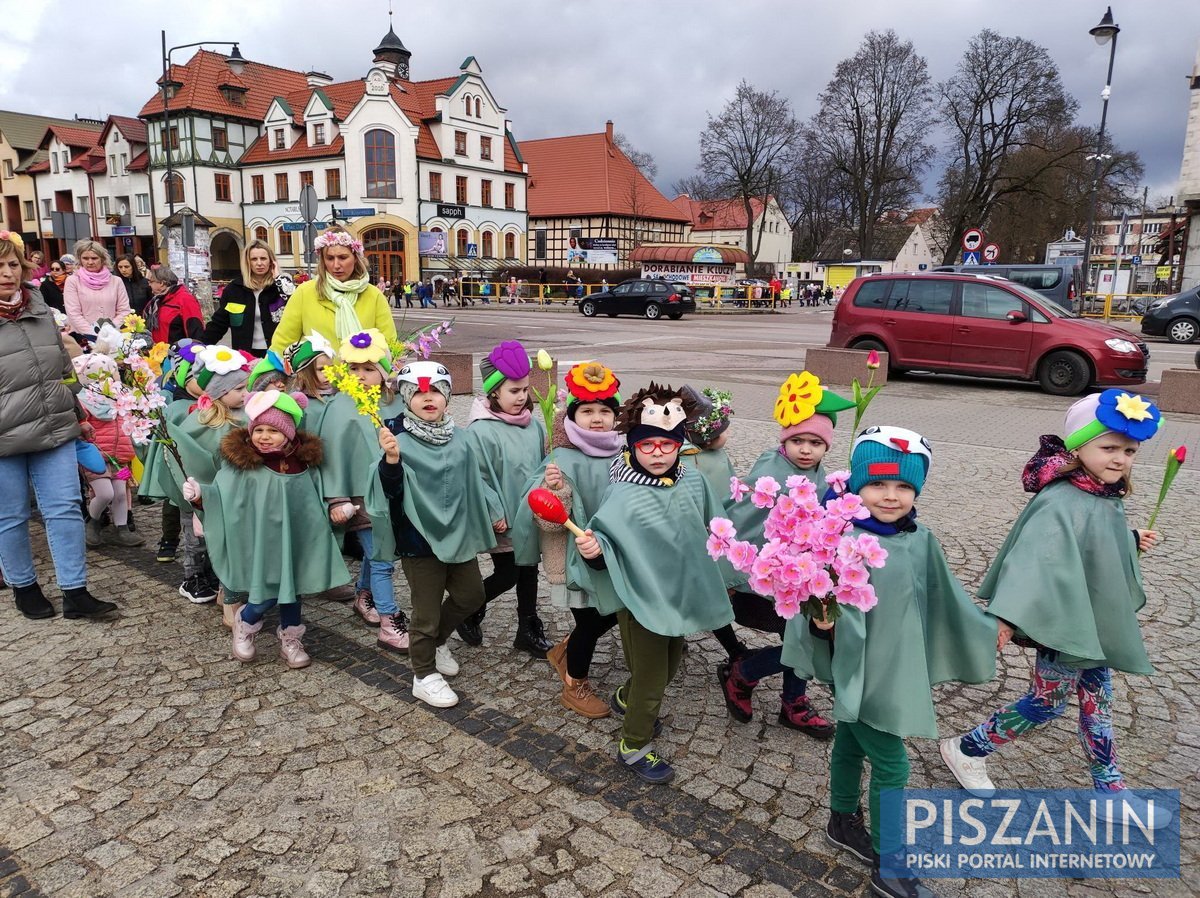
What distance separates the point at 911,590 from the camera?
2.53 m

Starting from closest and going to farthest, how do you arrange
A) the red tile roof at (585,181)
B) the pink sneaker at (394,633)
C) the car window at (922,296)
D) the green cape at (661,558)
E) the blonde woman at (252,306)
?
the green cape at (661,558), the pink sneaker at (394,633), the blonde woman at (252,306), the car window at (922,296), the red tile roof at (585,181)

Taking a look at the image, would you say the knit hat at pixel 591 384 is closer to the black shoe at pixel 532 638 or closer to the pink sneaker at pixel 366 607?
the black shoe at pixel 532 638

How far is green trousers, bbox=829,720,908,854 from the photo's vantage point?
2.56m

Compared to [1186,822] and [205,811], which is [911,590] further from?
[205,811]

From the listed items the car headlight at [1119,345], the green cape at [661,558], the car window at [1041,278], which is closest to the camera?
the green cape at [661,558]

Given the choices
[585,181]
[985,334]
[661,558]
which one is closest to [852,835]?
[661,558]

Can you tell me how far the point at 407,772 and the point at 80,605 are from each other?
2583 millimetres

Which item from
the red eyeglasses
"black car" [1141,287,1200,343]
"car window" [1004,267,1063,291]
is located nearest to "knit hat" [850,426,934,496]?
the red eyeglasses

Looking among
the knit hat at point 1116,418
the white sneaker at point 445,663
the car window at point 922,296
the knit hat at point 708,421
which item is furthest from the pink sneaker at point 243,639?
the car window at point 922,296

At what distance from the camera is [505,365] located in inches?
148

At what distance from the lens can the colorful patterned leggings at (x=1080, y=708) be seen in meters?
2.85

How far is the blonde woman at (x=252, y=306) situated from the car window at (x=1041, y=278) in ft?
61.4

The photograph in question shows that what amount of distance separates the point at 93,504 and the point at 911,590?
223 inches

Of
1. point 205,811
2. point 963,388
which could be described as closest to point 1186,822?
point 205,811
